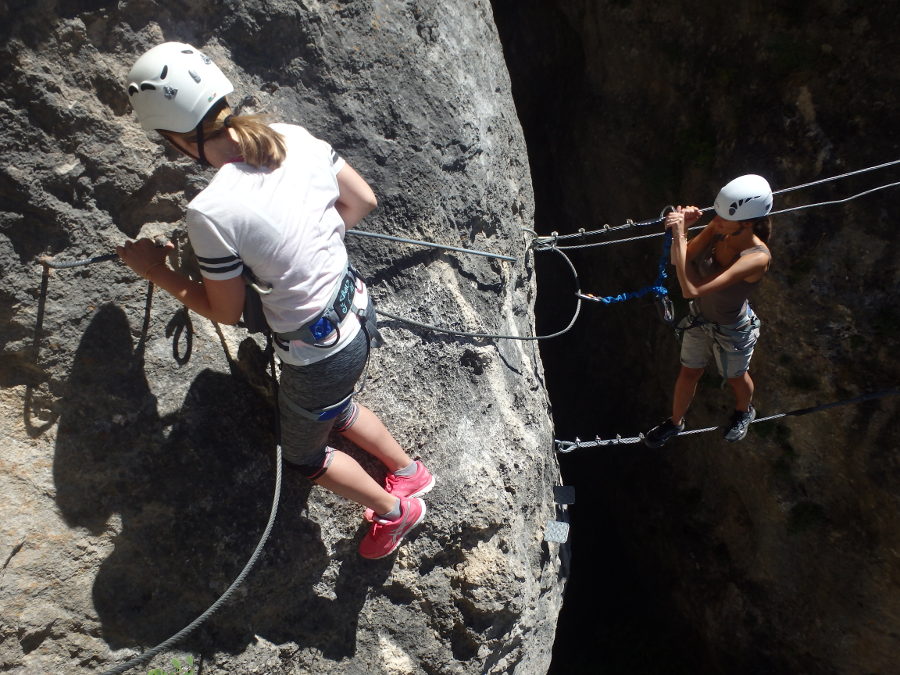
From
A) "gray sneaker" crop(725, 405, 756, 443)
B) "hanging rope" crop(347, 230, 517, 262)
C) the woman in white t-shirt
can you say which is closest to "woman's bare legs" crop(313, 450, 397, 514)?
the woman in white t-shirt

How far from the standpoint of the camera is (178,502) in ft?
9.25

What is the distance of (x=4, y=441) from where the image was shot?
255cm

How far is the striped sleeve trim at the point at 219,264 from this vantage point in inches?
83.6

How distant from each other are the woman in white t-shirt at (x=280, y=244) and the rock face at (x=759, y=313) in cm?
393

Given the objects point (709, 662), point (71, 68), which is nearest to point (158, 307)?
point (71, 68)

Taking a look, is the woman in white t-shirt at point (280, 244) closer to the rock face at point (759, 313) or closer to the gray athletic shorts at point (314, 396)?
the gray athletic shorts at point (314, 396)

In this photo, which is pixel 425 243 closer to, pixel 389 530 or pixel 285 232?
pixel 285 232

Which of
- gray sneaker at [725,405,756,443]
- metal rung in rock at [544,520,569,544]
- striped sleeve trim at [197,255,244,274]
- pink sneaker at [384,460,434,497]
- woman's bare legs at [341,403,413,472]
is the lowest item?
pink sneaker at [384,460,434,497]

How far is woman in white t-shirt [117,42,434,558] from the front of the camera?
2096mm

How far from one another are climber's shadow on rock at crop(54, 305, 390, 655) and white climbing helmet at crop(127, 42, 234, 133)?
0.92 meters

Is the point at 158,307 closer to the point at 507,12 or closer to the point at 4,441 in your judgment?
the point at 4,441

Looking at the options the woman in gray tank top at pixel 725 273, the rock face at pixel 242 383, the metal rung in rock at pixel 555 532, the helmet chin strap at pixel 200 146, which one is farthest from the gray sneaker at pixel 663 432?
the helmet chin strap at pixel 200 146

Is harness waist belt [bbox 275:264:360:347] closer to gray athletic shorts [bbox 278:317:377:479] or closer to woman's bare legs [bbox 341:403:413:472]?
gray athletic shorts [bbox 278:317:377:479]

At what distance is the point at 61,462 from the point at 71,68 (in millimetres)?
1494
